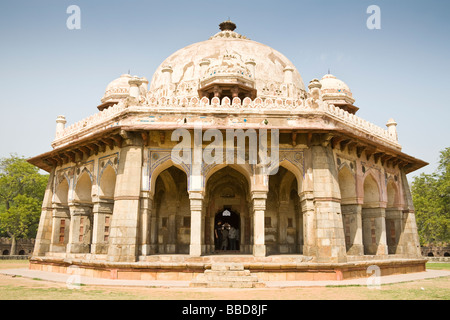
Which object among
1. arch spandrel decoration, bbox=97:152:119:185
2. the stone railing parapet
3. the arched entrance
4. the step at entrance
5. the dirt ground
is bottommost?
the dirt ground

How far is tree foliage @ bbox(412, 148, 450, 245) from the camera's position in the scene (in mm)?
30625

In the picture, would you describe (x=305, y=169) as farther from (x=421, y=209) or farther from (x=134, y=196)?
(x=421, y=209)

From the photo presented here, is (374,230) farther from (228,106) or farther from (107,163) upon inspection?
(107,163)

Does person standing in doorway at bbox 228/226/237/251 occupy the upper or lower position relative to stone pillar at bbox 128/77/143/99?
lower

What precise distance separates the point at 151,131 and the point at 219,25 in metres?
12.6

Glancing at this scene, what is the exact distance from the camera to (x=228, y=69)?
600 inches

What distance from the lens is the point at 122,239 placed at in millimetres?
12086

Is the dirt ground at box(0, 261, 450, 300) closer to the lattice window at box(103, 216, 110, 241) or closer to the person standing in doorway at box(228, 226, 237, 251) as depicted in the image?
the lattice window at box(103, 216, 110, 241)

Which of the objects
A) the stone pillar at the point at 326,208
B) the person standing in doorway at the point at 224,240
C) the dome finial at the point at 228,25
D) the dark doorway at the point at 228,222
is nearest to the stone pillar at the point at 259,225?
the stone pillar at the point at 326,208

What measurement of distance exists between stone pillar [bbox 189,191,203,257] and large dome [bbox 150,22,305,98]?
4.99m

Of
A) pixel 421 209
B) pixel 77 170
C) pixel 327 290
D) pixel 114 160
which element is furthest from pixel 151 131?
pixel 421 209

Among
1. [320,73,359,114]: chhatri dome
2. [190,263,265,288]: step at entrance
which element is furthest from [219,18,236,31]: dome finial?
[190,263,265,288]: step at entrance

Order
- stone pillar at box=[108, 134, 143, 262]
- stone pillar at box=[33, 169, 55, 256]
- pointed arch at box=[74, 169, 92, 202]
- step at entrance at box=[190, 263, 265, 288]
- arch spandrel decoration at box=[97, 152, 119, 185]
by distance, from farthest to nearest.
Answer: stone pillar at box=[33, 169, 55, 256] → pointed arch at box=[74, 169, 92, 202] → arch spandrel decoration at box=[97, 152, 119, 185] → stone pillar at box=[108, 134, 143, 262] → step at entrance at box=[190, 263, 265, 288]

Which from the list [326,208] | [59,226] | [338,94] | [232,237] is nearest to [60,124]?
[59,226]
